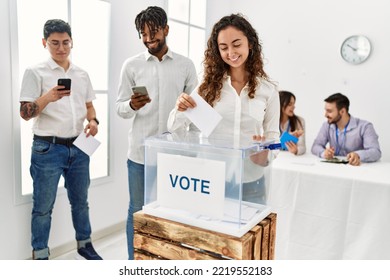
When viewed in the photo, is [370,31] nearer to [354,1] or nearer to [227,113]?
[354,1]

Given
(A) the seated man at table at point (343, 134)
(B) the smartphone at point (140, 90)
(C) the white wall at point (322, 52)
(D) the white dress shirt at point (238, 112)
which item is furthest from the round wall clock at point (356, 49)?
(B) the smartphone at point (140, 90)

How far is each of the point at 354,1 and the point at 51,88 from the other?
3361 millimetres

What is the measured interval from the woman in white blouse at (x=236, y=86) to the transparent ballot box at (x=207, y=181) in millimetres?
197

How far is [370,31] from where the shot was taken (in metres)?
3.77

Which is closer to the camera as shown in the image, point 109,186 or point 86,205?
point 86,205

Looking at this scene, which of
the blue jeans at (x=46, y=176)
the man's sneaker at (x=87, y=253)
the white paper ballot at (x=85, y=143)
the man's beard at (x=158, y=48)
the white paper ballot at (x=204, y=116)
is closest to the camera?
the white paper ballot at (x=204, y=116)

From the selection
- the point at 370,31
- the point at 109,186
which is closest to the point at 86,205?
the point at 109,186

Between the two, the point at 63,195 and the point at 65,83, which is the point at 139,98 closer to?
the point at 65,83

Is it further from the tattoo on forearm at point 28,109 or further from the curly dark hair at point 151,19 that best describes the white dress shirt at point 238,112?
the tattoo on forearm at point 28,109

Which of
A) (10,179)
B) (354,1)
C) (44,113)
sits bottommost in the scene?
(10,179)

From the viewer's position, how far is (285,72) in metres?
4.31

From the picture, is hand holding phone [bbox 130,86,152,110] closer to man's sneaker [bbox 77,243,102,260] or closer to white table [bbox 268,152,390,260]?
white table [bbox 268,152,390,260]

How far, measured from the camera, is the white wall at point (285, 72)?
2141mm
